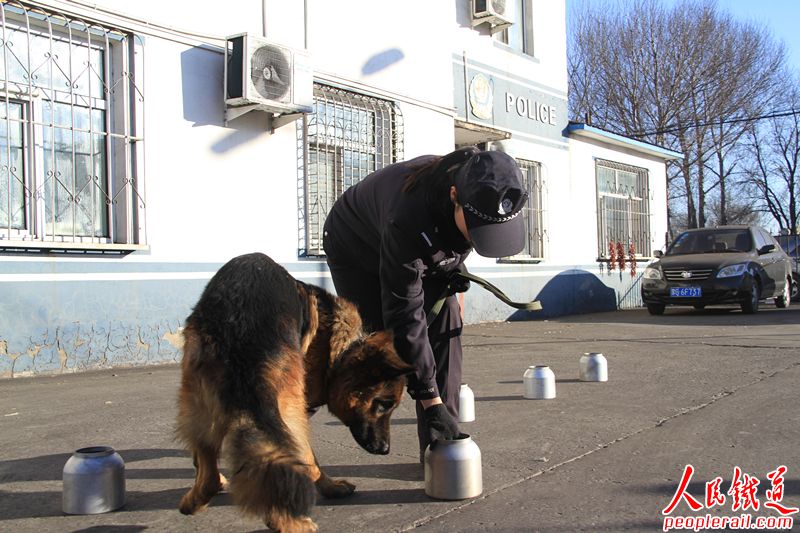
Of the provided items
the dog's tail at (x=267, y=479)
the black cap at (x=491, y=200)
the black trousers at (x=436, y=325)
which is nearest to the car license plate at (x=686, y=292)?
the black trousers at (x=436, y=325)

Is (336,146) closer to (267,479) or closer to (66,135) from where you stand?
(66,135)

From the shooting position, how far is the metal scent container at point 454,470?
10.1 ft

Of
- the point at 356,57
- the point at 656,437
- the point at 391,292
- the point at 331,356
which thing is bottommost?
the point at 656,437

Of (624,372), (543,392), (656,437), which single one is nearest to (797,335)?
(624,372)

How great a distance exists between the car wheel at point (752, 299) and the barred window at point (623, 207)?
323cm

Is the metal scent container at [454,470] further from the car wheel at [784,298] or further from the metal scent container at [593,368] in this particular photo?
the car wheel at [784,298]

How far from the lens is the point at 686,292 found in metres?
13.2

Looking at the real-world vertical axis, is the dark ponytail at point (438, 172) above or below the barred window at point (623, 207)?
below

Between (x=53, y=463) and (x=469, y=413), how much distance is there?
2468mm

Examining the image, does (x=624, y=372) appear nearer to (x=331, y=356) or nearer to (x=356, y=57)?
(x=331, y=356)

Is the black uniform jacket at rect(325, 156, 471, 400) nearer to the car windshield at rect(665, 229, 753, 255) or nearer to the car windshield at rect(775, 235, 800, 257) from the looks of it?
the car windshield at rect(665, 229, 753, 255)

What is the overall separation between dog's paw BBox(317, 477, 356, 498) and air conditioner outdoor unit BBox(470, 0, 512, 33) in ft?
34.2

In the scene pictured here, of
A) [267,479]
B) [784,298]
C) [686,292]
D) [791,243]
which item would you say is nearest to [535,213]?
[686,292]

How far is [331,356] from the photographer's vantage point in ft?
10.0
